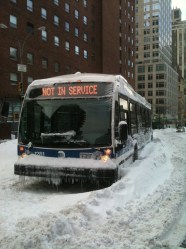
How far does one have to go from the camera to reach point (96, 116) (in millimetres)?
8094

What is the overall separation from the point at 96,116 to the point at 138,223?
10.5 feet

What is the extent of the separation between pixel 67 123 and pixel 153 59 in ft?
416

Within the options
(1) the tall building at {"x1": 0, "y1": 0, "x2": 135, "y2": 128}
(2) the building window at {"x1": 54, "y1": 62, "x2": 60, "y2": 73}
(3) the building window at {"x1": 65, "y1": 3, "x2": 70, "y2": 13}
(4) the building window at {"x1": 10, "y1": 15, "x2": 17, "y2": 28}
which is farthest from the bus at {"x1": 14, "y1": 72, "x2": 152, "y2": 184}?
(3) the building window at {"x1": 65, "y1": 3, "x2": 70, "y2": 13}

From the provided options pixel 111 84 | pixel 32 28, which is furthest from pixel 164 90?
pixel 111 84

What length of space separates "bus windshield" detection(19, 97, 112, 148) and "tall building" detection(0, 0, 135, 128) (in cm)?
1373

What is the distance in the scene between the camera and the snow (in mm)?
4762

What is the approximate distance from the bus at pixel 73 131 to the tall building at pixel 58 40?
45.1 feet

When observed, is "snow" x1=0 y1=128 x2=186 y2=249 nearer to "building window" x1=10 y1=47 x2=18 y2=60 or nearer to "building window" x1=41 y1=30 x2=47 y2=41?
"building window" x1=10 y1=47 x2=18 y2=60

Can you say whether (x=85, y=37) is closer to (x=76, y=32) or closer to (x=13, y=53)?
(x=76, y=32)

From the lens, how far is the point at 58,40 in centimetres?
5050

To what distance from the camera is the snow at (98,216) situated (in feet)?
15.6

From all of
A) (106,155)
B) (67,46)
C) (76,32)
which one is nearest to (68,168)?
(106,155)

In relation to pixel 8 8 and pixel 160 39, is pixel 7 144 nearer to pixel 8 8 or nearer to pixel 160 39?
pixel 8 8

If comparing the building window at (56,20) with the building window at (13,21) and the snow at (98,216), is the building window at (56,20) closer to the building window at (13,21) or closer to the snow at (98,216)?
the building window at (13,21)
